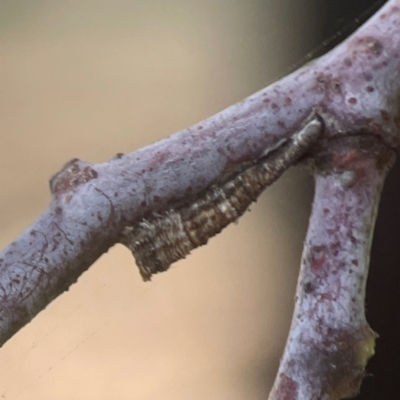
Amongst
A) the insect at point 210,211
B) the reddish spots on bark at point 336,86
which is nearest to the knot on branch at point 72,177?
the insect at point 210,211

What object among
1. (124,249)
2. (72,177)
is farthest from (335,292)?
(124,249)

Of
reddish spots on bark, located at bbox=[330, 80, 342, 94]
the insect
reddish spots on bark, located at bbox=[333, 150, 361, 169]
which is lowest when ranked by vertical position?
reddish spots on bark, located at bbox=[333, 150, 361, 169]

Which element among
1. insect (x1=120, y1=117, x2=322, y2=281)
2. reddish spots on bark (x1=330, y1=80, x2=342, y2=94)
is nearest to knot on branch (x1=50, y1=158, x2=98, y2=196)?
insect (x1=120, y1=117, x2=322, y2=281)

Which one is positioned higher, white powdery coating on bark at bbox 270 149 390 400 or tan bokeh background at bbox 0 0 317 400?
tan bokeh background at bbox 0 0 317 400

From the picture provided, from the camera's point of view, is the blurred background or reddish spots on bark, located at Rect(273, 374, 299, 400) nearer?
reddish spots on bark, located at Rect(273, 374, 299, 400)

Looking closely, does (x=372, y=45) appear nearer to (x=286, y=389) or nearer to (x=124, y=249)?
(x=286, y=389)

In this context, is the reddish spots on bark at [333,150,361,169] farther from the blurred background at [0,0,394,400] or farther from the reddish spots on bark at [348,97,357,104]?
the blurred background at [0,0,394,400]

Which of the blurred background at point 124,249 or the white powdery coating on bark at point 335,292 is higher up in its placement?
the blurred background at point 124,249

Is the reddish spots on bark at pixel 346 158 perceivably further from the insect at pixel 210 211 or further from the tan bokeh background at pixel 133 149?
the tan bokeh background at pixel 133 149
